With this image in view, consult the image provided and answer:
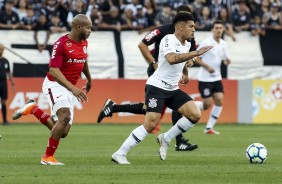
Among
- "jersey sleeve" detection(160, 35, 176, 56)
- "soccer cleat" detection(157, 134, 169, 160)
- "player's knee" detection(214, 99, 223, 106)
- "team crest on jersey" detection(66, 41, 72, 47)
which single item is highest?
"jersey sleeve" detection(160, 35, 176, 56)

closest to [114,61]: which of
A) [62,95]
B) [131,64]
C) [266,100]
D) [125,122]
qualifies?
[131,64]

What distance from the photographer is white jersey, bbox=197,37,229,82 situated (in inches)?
825

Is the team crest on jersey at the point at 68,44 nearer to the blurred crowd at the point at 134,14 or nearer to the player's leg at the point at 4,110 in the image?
the player's leg at the point at 4,110

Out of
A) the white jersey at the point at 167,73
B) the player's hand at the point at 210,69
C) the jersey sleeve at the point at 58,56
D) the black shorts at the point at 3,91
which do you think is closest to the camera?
the jersey sleeve at the point at 58,56

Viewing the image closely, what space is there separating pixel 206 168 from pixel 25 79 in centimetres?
1456

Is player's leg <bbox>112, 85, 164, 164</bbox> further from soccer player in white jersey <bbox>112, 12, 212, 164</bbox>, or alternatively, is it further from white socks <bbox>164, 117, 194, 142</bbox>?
white socks <bbox>164, 117, 194, 142</bbox>

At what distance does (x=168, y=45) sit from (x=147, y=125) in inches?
46.5

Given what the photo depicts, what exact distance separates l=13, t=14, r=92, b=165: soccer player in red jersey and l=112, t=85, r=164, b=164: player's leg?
0.85 m

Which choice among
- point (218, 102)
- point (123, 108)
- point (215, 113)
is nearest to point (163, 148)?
point (123, 108)

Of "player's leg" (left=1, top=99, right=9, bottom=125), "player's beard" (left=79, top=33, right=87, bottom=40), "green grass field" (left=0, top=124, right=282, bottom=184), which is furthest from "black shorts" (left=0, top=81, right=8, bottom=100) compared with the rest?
"player's beard" (left=79, top=33, right=87, bottom=40)

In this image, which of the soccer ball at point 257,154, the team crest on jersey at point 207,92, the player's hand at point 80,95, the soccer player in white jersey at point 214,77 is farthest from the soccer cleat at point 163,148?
the team crest on jersey at point 207,92

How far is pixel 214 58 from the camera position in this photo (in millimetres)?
21312

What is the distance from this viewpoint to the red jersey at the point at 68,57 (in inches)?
478

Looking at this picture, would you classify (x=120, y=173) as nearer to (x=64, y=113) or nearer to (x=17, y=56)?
(x=64, y=113)
